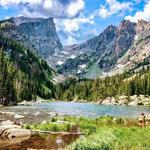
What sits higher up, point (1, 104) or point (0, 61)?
point (0, 61)

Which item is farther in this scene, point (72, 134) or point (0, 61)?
point (0, 61)

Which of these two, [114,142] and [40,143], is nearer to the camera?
[114,142]

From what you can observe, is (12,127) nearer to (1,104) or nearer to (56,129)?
(56,129)

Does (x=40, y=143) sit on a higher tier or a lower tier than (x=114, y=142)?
lower

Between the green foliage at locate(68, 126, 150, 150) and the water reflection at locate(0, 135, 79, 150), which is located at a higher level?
the green foliage at locate(68, 126, 150, 150)

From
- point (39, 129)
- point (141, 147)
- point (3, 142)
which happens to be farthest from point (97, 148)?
point (39, 129)

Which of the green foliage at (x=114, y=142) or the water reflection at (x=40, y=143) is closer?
the green foliage at (x=114, y=142)

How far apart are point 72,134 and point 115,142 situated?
44.9ft

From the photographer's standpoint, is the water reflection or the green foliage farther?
the water reflection

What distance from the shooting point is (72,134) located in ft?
131

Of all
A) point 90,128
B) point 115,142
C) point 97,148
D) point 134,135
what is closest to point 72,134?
point 90,128

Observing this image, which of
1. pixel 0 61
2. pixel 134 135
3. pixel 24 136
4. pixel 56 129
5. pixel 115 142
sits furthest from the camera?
pixel 0 61

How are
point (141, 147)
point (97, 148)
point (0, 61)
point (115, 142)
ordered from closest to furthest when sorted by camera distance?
1. point (97, 148)
2. point (141, 147)
3. point (115, 142)
4. point (0, 61)

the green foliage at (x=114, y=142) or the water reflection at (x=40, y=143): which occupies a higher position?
the green foliage at (x=114, y=142)
